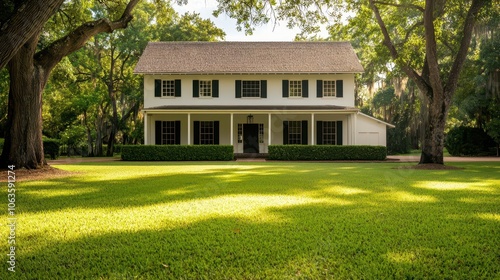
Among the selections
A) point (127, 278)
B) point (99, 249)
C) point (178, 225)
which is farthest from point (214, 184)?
point (127, 278)

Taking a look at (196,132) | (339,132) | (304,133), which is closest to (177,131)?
(196,132)

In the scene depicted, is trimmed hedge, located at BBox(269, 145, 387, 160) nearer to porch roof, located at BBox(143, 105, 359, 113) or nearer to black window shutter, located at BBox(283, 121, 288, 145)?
porch roof, located at BBox(143, 105, 359, 113)

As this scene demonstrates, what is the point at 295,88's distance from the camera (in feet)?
74.5

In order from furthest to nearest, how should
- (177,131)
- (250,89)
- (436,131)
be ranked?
(250,89) → (177,131) → (436,131)

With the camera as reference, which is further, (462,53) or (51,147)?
(51,147)

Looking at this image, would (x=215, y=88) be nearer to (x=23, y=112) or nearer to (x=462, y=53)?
(x=23, y=112)

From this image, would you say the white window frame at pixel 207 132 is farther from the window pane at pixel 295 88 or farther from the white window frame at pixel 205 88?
the window pane at pixel 295 88

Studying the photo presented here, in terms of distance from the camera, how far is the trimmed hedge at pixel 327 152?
19125mm

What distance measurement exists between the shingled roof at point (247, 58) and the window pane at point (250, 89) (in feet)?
2.96

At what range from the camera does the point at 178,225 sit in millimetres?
3803

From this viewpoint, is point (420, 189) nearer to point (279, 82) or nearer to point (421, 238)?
point (421, 238)

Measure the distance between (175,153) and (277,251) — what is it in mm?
16825

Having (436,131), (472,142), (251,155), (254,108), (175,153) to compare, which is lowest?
(251,155)

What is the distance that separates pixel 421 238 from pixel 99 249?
286cm
